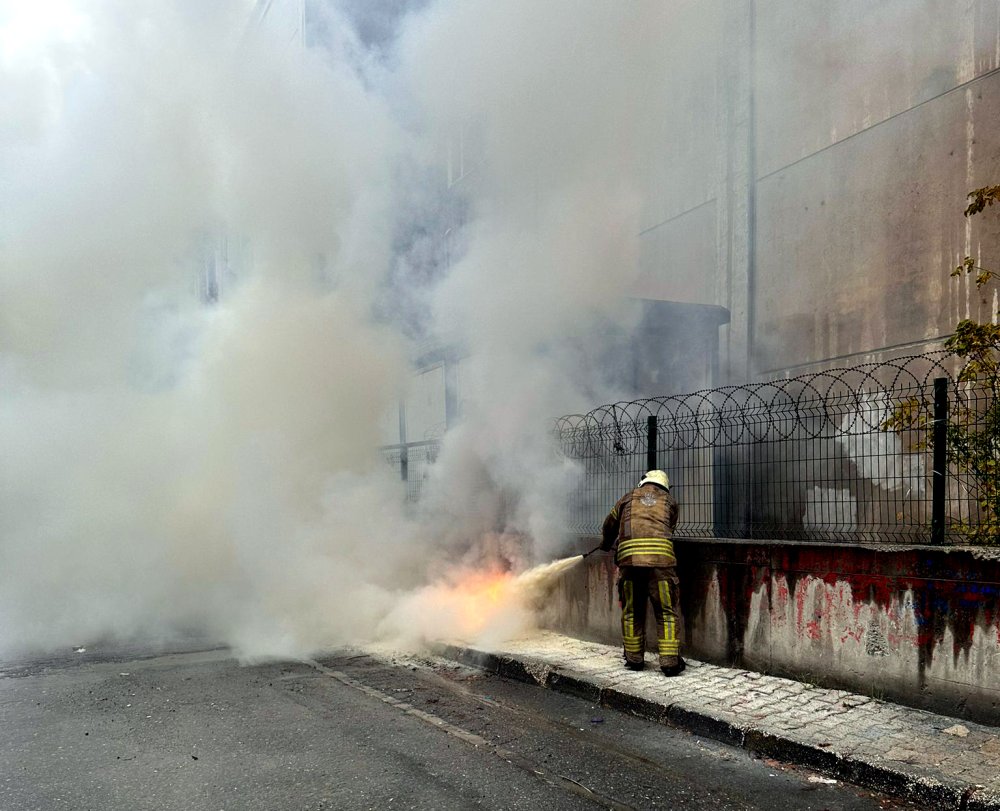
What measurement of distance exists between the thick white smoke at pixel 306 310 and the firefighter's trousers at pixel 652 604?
1643 millimetres

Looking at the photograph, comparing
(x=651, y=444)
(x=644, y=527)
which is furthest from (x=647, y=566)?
(x=651, y=444)

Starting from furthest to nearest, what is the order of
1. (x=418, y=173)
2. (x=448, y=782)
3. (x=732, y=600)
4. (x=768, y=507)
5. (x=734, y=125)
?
(x=418, y=173) < (x=734, y=125) < (x=768, y=507) < (x=732, y=600) < (x=448, y=782)

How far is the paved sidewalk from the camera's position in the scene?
3.55m

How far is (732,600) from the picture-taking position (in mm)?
5586

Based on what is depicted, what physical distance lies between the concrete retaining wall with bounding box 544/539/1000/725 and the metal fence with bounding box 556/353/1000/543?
0.42 m

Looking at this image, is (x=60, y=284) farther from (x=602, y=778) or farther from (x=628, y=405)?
(x=602, y=778)

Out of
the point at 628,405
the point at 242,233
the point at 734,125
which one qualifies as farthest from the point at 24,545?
the point at 734,125

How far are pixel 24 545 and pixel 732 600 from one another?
7.82 m

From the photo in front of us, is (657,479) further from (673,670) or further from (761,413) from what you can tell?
(673,670)

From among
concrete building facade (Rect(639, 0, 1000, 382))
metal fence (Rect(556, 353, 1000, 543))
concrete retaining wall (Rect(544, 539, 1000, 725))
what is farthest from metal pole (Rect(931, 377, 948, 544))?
A: concrete building facade (Rect(639, 0, 1000, 382))

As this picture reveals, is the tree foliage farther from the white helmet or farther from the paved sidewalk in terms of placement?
the white helmet

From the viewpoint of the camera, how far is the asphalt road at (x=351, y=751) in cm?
349

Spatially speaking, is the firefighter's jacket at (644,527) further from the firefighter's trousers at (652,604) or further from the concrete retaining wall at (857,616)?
the concrete retaining wall at (857,616)

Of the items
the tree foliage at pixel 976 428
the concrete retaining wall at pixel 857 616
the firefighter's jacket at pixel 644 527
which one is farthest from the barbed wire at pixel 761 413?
the concrete retaining wall at pixel 857 616
